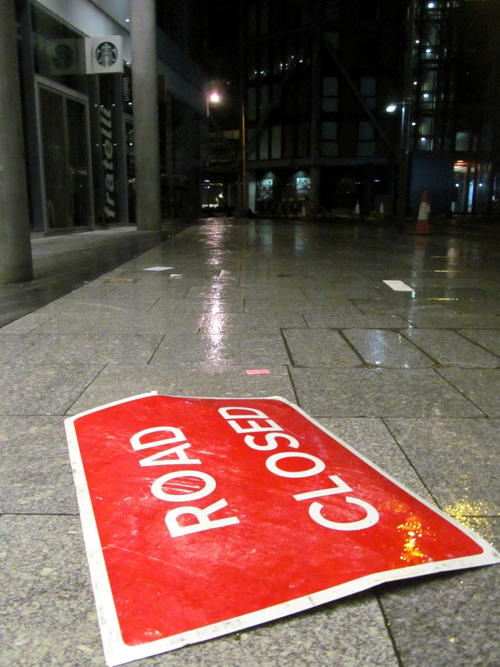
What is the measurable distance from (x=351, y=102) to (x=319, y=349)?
41.4m

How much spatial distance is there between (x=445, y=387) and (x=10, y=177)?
581 centimetres

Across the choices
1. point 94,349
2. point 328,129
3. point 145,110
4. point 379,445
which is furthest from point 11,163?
point 328,129

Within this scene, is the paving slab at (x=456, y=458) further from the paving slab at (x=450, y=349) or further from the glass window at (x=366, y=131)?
the glass window at (x=366, y=131)

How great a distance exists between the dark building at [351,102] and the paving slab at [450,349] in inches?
1235

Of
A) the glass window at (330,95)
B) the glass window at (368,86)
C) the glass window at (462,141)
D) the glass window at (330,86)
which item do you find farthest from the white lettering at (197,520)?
the glass window at (368,86)

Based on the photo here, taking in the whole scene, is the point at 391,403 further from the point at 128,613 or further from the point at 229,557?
the point at 128,613

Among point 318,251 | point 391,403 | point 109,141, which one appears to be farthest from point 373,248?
point 109,141

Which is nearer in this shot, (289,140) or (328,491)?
(328,491)

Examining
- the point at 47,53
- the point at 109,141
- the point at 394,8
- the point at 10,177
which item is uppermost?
the point at 394,8

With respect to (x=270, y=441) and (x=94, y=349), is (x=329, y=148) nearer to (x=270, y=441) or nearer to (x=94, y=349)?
(x=94, y=349)

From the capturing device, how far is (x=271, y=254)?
1212 cm

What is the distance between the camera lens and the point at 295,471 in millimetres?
2590

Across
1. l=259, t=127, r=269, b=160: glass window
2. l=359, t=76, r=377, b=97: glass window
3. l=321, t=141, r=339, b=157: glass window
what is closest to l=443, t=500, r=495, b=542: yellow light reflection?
l=321, t=141, r=339, b=157: glass window

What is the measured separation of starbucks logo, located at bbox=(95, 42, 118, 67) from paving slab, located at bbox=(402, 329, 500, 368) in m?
14.9
